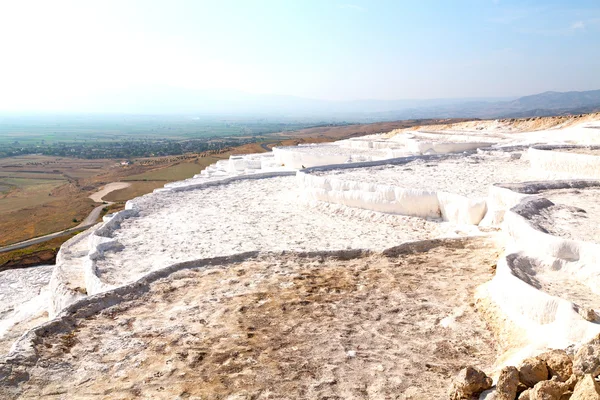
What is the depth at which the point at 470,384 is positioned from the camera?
3.25 metres

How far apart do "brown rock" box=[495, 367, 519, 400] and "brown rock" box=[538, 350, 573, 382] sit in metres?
0.25

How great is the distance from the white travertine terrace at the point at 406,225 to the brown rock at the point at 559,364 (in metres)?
0.52

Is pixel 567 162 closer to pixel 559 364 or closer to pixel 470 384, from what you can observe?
pixel 559 364

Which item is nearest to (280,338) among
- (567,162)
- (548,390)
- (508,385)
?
(508,385)

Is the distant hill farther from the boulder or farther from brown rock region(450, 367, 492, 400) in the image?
the boulder

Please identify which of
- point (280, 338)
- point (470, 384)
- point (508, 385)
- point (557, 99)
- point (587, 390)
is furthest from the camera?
point (557, 99)

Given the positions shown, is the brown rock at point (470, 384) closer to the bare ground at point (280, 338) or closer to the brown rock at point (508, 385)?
the brown rock at point (508, 385)

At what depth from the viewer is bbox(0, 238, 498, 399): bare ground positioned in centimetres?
387

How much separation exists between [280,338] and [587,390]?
2.81 metres

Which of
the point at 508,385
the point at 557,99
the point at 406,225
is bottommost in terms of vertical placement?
the point at 406,225

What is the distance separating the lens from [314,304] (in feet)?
18.1

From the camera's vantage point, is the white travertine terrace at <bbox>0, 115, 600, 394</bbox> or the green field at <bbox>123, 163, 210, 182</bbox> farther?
the green field at <bbox>123, 163, 210, 182</bbox>

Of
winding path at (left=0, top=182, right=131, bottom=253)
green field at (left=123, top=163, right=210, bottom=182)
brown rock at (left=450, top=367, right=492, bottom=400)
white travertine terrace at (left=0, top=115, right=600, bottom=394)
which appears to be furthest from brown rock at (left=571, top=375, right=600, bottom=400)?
green field at (left=123, top=163, right=210, bottom=182)

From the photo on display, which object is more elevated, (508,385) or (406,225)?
(508,385)
